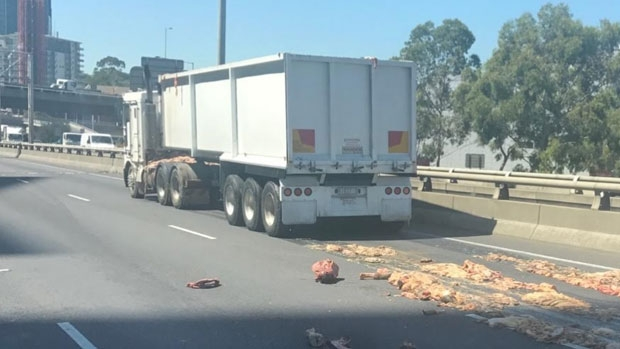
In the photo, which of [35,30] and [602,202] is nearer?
[602,202]

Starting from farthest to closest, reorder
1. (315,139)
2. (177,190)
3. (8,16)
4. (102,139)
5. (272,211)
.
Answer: (8,16), (102,139), (177,190), (272,211), (315,139)

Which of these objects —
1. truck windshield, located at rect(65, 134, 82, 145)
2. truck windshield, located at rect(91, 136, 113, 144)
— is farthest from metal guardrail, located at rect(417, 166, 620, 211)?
truck windshield, located at rect(65, 134, 82, 145)

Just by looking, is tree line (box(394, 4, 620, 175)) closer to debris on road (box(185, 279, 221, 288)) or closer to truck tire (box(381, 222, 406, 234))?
truck tire (box(381, 222, 406, 234))

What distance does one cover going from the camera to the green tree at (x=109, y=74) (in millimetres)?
181500

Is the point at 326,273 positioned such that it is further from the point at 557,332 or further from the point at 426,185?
the point at 426,185

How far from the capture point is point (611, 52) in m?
30.5

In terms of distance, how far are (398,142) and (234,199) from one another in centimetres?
366

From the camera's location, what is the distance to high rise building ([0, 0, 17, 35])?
173m

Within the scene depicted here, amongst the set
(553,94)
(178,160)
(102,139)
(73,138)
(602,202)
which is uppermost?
(553,94)

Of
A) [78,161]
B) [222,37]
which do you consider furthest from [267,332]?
[78,161]

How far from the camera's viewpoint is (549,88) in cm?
2953

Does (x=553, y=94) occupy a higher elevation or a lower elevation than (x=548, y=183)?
higher

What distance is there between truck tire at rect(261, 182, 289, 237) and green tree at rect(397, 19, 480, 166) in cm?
2502

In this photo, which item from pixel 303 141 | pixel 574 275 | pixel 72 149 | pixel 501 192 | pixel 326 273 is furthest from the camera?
pixel 72 149
